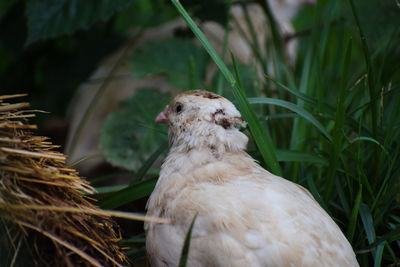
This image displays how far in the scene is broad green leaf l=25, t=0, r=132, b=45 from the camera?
251 cm

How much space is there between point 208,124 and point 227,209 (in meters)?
0.43

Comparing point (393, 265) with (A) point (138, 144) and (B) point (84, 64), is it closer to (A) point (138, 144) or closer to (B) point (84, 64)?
(A) point (138, 144)

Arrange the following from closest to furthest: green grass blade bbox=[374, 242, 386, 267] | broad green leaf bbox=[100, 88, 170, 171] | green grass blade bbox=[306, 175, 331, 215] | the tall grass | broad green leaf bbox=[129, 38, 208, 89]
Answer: green grass blade bbox=[374, 242, 386, 267], the tall grass, green grass blade bbox=[306, 175, 331, 215], broad green leaf bbox=[100, 88, 170, 171], broad green leaf bbox=[129, 38, 208, 89]

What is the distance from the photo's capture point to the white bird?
133cm

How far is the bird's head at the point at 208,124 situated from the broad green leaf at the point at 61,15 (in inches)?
39.7

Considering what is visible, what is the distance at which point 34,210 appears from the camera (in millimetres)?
Result: 1290

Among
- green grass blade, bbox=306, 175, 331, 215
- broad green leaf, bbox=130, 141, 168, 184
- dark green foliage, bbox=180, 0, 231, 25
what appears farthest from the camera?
dark green foliage, bbox=180, 0, 231, 25

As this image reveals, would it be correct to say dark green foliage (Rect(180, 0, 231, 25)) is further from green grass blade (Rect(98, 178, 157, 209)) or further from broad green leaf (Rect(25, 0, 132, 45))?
green grass blade (Rect(98, 178, 157, 209))

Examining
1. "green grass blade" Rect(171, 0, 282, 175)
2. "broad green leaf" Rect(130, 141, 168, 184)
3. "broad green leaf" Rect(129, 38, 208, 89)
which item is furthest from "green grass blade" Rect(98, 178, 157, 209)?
"broad green leaf" Rect(129, 38, 208, 89)

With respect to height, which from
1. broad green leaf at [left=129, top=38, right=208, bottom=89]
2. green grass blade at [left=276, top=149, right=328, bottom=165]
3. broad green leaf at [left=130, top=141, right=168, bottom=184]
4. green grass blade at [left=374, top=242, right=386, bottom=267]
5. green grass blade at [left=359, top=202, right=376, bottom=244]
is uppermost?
broad green leaf at [left=129, top=38, right=208, bottom=89]

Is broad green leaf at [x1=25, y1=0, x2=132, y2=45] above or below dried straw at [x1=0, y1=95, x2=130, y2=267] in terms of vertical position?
above

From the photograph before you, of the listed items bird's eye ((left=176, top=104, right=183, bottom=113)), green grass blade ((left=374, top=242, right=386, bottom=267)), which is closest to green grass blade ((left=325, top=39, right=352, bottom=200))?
green grass blade ((left=374, top=242, right=386, bottom=267))

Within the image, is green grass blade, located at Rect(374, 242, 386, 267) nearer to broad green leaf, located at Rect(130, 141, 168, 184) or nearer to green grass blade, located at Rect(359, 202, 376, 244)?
green grass blade, located at Rect(359, 202, 376, 244)

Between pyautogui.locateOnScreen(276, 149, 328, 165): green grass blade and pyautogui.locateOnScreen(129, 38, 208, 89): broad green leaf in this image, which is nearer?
pyautogui.locateOnScreen(276, 149, 328, 165): green grass blade
